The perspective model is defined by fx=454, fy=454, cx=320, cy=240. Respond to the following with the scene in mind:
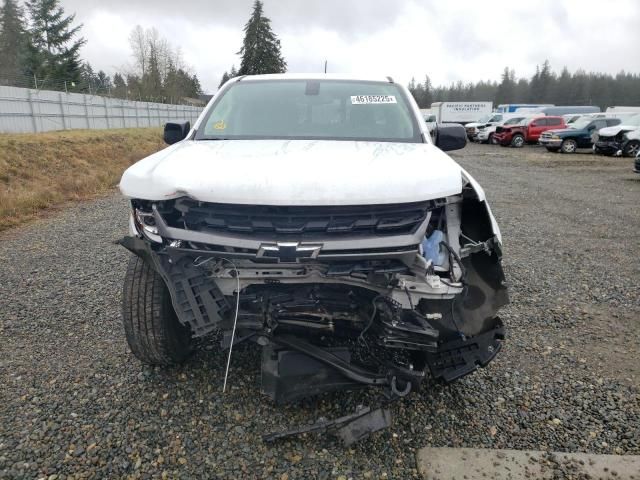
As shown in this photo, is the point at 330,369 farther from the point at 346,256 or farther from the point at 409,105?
the point at 409,105

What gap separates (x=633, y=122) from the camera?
1902 cm

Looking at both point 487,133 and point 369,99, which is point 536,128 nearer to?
point 487,133

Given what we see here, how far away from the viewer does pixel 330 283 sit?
90.9 inches

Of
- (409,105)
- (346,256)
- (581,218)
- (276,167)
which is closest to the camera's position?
(346,256)

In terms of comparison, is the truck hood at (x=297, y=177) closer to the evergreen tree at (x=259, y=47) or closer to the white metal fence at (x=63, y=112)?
the white metal fence at (x=63, y=112)

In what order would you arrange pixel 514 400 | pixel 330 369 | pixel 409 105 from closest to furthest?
pixel 330 369 → pixel 514 400 → pixel 409 105

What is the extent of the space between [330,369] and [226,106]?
225 cm

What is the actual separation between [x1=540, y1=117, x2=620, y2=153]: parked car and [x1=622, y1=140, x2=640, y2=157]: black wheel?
2.37 meters

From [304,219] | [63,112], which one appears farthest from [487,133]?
[304,219]

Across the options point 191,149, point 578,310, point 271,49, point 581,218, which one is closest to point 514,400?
point 578,310

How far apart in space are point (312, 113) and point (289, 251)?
1665mm

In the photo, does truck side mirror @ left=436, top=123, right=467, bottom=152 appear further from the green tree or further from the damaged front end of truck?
the green tree

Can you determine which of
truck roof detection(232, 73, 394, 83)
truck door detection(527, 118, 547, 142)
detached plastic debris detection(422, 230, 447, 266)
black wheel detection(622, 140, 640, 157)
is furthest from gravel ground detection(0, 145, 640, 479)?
truck door detection(527, 118, 547, 142)

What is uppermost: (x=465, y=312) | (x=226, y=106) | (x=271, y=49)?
(x=271, y=49)
